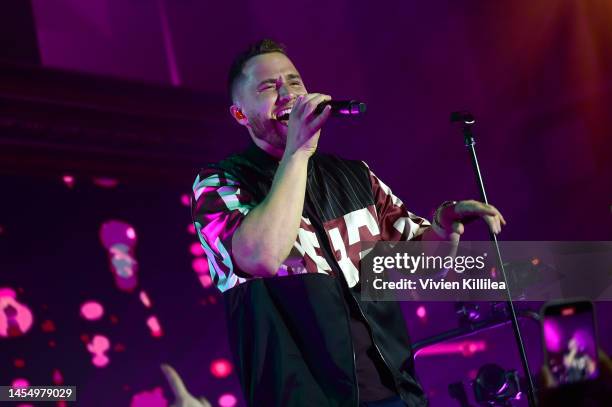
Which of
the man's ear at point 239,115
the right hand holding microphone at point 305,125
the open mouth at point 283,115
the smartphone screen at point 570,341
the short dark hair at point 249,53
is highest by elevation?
the short dark hair at point 249,53

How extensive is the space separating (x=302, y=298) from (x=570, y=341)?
83 cm

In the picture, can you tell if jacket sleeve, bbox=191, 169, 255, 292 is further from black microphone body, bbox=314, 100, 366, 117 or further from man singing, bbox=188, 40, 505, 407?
black microphone body, bbox=314, 100, 366, 117

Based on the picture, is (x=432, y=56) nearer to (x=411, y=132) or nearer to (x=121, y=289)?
(x=411, y=132)

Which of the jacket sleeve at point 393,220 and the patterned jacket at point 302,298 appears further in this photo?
the jacket sleeve at point 393,220

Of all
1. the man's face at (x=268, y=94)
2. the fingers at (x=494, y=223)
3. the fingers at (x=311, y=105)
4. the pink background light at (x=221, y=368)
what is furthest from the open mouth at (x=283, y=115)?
the pink background light at (x=221, y=368)

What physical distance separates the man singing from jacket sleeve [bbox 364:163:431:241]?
8cm

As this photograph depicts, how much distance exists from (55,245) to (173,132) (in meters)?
0.97

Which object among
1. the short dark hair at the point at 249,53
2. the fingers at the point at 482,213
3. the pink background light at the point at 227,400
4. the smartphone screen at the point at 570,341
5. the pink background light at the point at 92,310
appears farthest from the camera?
the pink background light at the point at 227,400

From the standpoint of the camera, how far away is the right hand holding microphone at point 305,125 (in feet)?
5.15

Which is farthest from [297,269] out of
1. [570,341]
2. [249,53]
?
[570,341]

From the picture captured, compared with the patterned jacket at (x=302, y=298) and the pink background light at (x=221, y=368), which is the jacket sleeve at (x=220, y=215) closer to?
the patterned jacket at (x=302, y=298)

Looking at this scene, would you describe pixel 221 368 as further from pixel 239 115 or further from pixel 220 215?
pixel 220 215

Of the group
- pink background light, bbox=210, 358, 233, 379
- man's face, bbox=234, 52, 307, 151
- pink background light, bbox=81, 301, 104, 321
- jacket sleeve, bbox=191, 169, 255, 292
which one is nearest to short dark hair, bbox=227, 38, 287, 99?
man's face, bbox=234, 52, 307, 151

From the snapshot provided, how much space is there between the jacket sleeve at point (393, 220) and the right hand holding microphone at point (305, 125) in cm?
38
